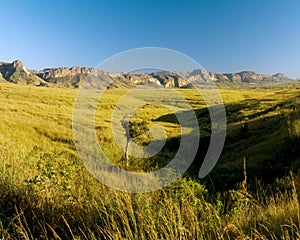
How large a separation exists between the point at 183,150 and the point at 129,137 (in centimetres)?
588

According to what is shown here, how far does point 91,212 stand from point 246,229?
100 inches

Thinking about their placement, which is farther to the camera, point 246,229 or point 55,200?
point 55,200

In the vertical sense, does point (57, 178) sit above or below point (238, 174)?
above

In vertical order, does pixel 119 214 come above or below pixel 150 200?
above

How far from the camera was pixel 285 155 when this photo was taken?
1320cm

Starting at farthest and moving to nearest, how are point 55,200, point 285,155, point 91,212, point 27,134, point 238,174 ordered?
point 27,134
point 285,155
point 238,174
point 55,200
point 91,212

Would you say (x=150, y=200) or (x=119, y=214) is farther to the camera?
(x=150, y=200)

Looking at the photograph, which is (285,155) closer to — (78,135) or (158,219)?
(158,219)

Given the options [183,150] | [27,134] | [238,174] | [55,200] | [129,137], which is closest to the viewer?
[55,200]

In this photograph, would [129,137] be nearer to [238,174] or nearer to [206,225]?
[238,174]

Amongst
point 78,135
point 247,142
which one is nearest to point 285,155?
point 247,142

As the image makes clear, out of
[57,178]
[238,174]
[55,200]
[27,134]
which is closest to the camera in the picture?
[55,200]

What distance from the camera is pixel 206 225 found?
4.45 m

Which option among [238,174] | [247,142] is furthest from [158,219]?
[247,142]
